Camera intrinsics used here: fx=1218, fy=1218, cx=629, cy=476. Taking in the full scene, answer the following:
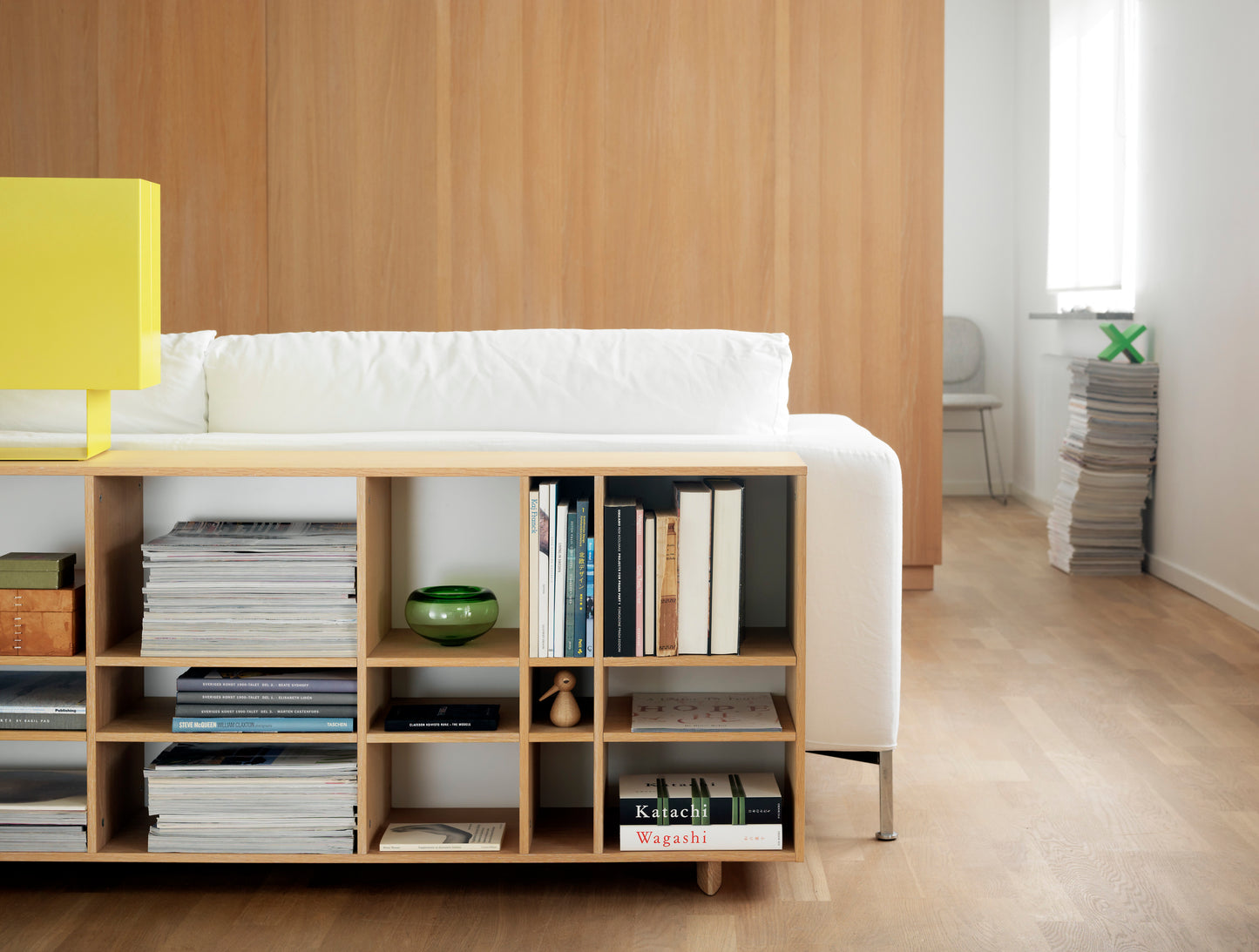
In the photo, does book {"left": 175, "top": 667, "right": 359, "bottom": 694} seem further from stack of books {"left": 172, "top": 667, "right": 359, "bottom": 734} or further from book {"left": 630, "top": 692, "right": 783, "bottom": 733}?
book {"left": 630, "top": 692, "right": 783, "bottom": 733}

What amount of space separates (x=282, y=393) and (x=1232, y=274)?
10.5 feet

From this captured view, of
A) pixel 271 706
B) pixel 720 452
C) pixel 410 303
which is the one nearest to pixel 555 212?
pixel 410 303

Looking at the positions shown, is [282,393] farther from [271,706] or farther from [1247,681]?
[1247,681]

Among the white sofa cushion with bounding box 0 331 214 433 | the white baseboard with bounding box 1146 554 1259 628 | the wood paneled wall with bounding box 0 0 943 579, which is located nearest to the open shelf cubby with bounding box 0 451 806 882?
the white sofa cushion with bounding box 0 331 214 433

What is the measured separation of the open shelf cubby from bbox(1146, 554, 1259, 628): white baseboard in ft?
7.92

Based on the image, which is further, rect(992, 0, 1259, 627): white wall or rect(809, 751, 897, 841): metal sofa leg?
rect(992, 0, 1259, 627): white wall

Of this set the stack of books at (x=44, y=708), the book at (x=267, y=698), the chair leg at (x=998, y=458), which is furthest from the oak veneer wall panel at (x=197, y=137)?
the chair leg at (x=998, y=458)

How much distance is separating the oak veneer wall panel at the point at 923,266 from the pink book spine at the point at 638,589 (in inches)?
108

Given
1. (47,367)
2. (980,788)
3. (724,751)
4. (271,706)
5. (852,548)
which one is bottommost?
(980,788)

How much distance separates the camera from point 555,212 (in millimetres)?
4555

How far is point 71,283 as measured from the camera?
181 cm

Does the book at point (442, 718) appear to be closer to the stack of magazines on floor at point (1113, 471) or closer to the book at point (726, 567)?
the book at point (726, 567)

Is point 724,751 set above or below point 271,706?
below

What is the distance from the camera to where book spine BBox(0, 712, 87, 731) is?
73.9 inches
